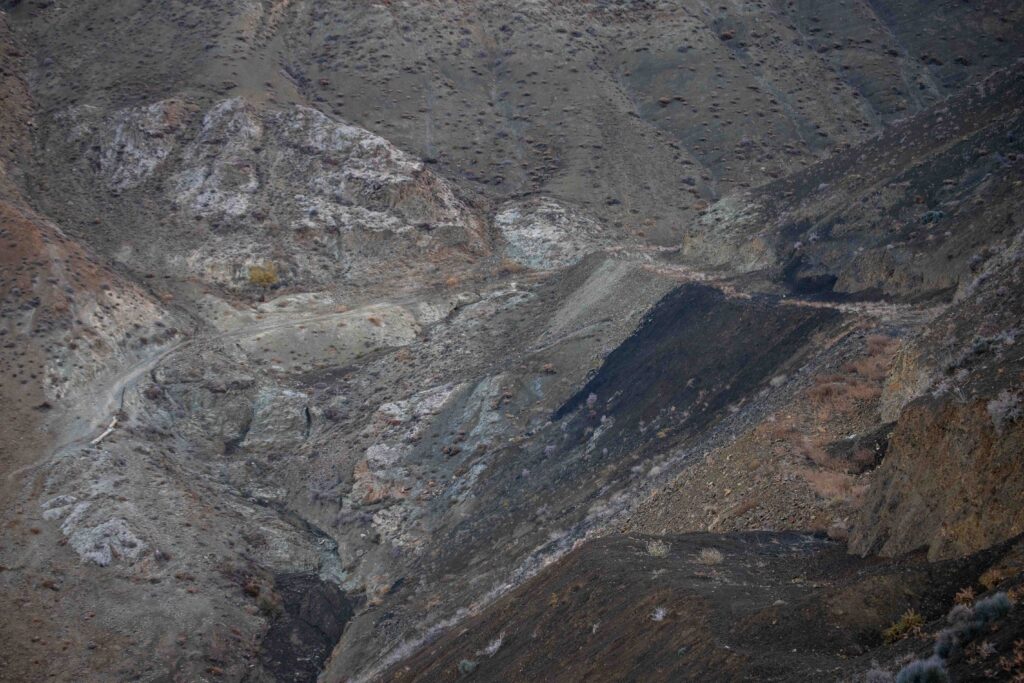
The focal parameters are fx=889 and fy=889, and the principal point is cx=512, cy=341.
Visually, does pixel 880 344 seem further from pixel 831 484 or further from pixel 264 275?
pixel 264 275

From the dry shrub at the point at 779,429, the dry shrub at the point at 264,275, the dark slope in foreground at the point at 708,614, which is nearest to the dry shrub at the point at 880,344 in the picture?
the dry shrub at the point at 779,429

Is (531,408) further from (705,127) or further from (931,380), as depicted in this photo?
(705,127)

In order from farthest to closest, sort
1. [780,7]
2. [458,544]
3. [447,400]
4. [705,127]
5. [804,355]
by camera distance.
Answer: [780,7] → [705,127] → [447,400] → [458,544] → [804,355]

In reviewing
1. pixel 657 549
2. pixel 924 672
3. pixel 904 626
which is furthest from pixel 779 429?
pixel 924 672

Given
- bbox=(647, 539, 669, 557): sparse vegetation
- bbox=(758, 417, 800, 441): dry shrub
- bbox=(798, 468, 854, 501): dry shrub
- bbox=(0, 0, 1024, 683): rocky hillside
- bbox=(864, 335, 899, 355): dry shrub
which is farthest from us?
bbox=(864, 335, 899, 355): dry shrub

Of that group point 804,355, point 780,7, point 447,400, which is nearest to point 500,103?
point 780,7

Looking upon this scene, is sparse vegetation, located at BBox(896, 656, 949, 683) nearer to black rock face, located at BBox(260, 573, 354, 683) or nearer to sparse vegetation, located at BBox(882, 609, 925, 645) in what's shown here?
sparse vegetation, located at BBox(882, 609, 925, 645)

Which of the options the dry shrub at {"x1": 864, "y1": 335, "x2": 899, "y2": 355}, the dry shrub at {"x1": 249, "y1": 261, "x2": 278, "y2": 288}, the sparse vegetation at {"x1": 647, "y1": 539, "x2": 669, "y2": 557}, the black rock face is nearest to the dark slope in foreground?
the sparse vegetation at {"x1": 647, "y1": 539, "x2": 669, "y2": 557}

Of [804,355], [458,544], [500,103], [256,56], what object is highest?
[256,56]
